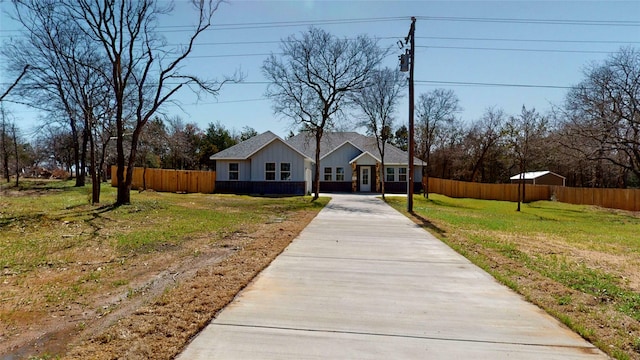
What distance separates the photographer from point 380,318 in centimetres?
A: 419

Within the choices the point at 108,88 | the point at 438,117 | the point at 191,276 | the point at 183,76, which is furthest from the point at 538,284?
the point at 438,117

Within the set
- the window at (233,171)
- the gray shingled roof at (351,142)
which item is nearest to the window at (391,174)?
the gray shingled roof at (351,142)

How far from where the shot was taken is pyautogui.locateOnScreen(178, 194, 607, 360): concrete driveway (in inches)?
135

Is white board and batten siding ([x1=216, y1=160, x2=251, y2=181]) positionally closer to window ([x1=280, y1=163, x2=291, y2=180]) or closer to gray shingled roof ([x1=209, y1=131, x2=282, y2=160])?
gray shingled roof ([x1=209, y1=131, x2=282, y2=160])

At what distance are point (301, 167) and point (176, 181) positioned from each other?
10.8 meters

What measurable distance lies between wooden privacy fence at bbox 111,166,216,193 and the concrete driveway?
26.3 meters

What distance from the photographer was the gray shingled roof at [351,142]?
1416 inches

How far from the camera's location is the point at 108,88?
2102cm

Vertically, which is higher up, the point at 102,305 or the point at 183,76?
the point at 183,76

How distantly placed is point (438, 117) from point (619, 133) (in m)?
18.3

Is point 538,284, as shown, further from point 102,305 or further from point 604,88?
point 604,88

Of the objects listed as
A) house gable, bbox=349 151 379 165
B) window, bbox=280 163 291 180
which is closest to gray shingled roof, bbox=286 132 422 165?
house gable, bbox=349 151 379 165

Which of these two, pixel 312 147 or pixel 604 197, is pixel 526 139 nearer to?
pixel 604 197

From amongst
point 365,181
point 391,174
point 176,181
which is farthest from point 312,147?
point 176,181
